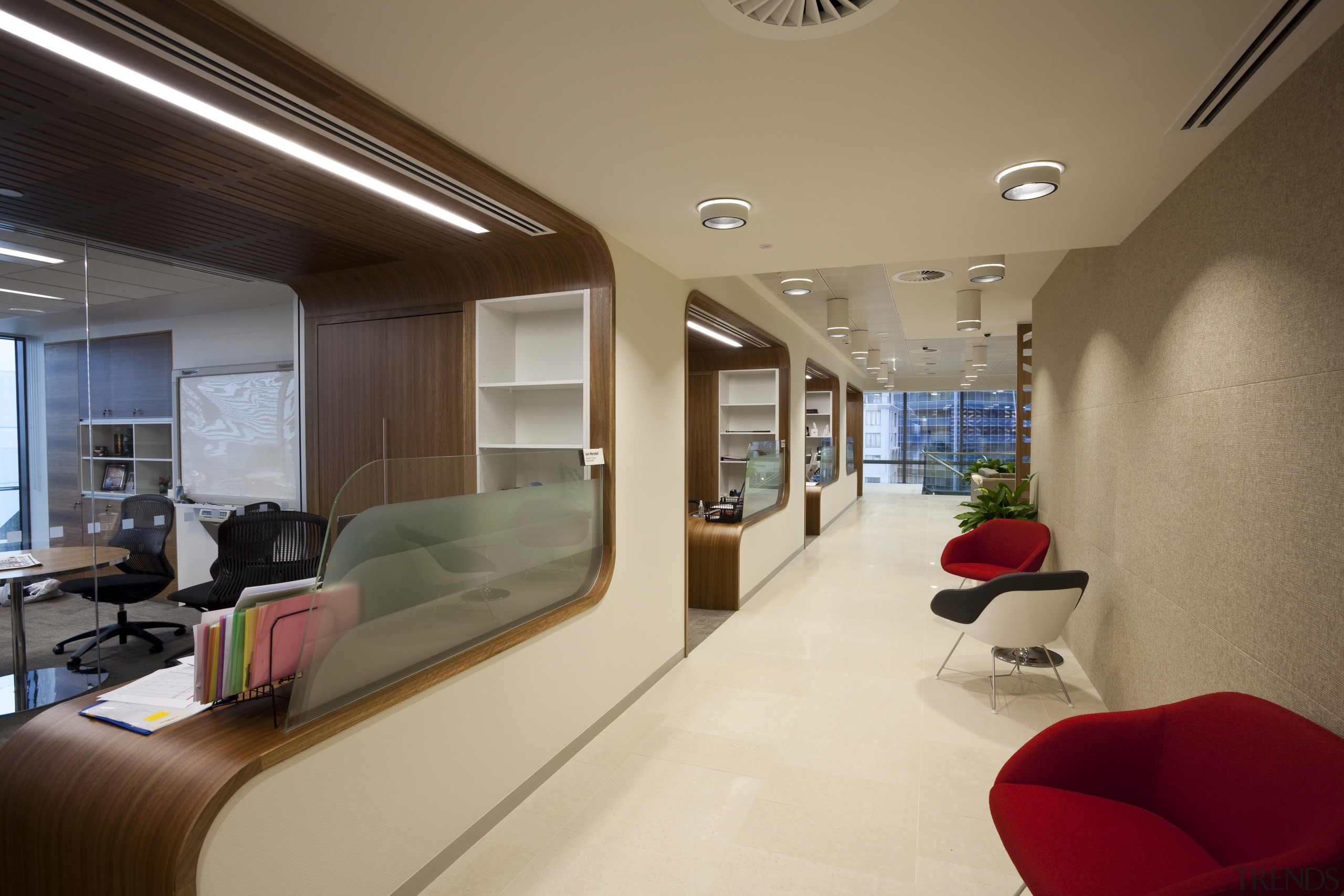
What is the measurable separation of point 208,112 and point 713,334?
4350 millimetres

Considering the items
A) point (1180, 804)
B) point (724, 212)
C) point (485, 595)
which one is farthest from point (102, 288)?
point (1180, 804)

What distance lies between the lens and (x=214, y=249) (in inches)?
139

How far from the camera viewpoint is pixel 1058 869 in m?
1.58

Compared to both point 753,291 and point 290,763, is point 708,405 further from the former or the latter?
point 290,763

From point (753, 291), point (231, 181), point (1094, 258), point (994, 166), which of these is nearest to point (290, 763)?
point (231, 181)

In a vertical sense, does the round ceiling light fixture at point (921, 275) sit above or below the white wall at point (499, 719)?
above

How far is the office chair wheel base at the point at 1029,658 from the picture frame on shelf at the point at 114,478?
617 centimetres

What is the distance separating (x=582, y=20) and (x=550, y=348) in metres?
2.27

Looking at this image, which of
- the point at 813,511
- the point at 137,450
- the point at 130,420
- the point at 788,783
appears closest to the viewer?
the point at 788,783

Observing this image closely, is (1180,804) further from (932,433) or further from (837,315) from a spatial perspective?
(932,433)

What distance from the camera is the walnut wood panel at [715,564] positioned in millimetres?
5480

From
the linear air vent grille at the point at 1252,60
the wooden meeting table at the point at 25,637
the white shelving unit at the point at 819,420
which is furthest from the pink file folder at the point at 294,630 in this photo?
the white shelving unit at the point at 819,420

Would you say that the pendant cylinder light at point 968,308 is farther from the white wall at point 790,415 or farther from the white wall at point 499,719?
the white wall at point 499,719

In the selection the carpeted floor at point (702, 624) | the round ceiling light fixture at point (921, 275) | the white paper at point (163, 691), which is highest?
the round ceiling light fixture at point (921, 275)
